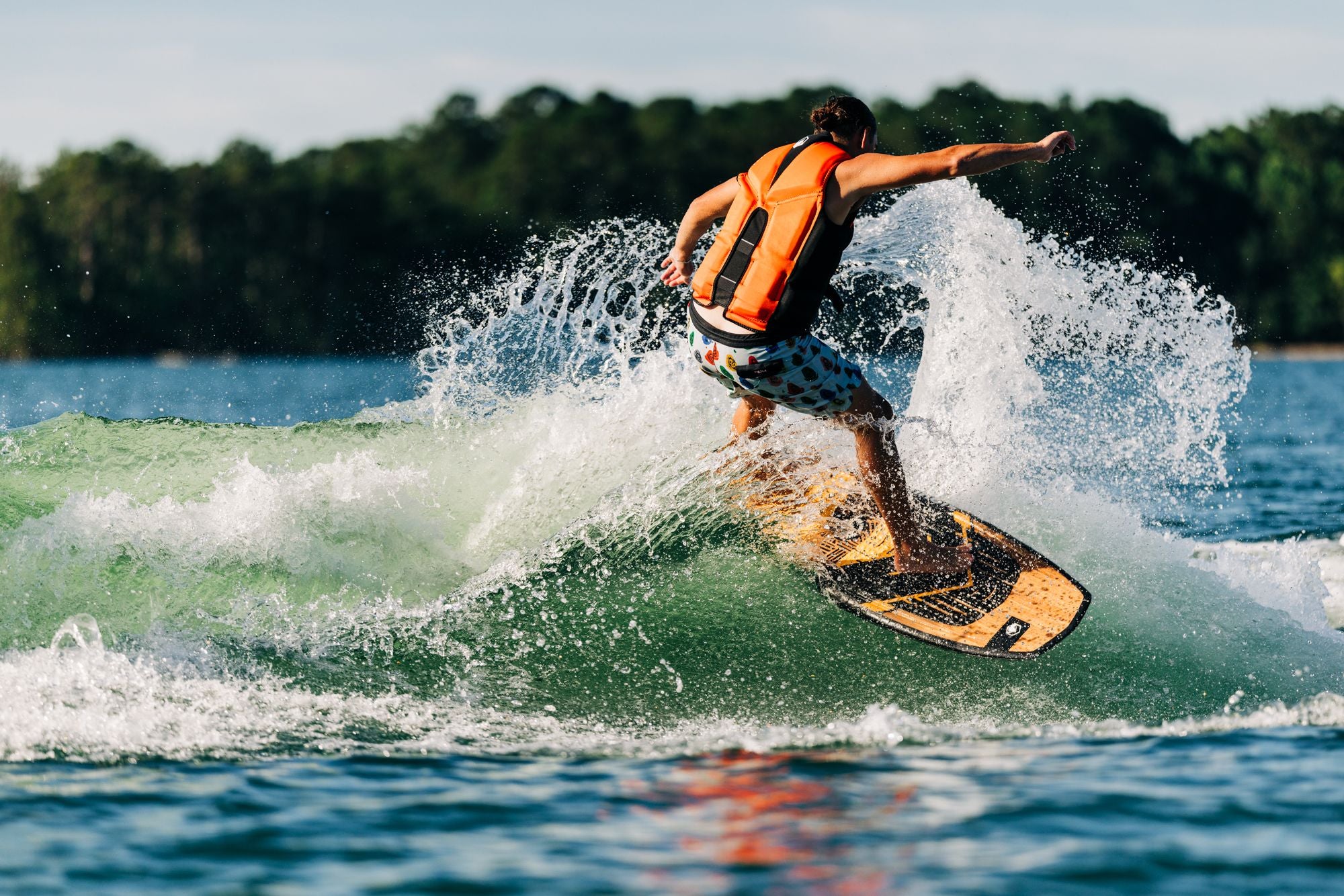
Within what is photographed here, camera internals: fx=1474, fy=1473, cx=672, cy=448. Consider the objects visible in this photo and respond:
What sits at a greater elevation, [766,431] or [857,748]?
[766,431]

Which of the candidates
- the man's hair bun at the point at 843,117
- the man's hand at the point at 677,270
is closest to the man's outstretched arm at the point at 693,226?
the man's hand at the point at 677,270

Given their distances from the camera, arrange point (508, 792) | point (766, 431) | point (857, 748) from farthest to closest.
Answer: point (766, 431) → point (857, 748) → point (508, 792)

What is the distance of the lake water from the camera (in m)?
4.67

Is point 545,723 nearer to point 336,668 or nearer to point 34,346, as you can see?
point 336,668

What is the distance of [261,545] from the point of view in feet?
23.9

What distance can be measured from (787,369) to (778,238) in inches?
21.8

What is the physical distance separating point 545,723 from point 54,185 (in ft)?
305

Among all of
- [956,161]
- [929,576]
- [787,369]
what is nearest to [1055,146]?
[956,161]

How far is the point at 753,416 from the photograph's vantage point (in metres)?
7.09

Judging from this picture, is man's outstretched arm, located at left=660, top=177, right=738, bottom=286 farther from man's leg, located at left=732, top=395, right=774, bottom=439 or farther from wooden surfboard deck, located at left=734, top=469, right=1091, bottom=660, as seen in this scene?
wooden surfboard deck, located at left=734, top=469, right=1091, bottom=660

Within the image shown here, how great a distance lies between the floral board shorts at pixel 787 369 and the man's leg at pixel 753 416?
521mm

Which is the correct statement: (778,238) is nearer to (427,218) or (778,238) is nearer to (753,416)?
(753,416)

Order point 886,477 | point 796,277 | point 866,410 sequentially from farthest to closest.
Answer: point 886,477
point 866,410
point 796,277

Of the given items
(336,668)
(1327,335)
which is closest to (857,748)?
(336,668)
